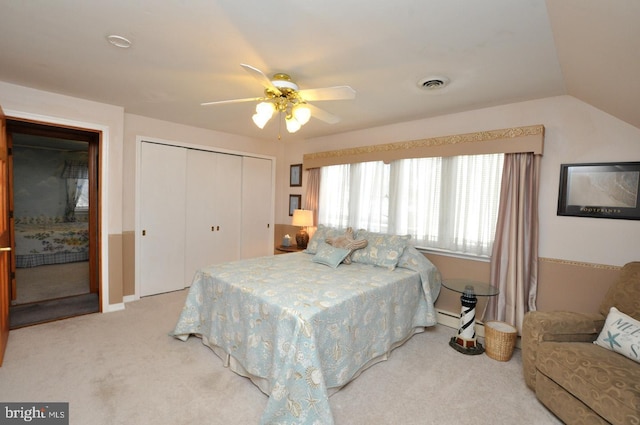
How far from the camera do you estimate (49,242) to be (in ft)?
18.2

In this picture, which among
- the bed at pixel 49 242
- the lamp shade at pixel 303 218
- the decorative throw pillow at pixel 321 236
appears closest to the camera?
the decorative throw pillow at pixel 321 236

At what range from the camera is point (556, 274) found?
268 cm

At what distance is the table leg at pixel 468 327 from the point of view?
273 centimetres

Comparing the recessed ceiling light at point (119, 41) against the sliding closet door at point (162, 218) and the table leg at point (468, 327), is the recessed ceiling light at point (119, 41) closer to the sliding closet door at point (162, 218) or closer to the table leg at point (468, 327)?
the sliding closet door at point (162, 218)

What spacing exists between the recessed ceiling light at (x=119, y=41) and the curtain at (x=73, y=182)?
16.6 ft

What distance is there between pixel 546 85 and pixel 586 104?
46cm

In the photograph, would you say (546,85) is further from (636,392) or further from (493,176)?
(636,392)


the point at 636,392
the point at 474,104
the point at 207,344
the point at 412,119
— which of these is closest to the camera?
the point at 636,392

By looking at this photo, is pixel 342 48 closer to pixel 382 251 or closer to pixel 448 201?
pixel 382 251

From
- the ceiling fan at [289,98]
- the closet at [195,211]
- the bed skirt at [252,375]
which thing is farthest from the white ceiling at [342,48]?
the bed skirt at [252,375]

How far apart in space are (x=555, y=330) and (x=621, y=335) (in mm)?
330

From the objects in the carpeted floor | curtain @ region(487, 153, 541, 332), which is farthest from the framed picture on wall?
the carpeted floor

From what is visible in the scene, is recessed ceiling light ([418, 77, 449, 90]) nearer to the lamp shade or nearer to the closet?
the lamp shade

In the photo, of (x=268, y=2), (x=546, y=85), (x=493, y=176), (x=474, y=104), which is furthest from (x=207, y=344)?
(x=546, y=85)
